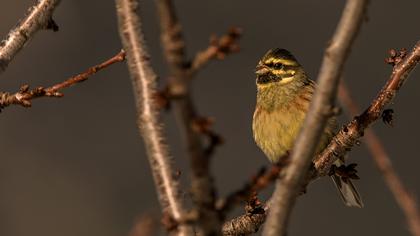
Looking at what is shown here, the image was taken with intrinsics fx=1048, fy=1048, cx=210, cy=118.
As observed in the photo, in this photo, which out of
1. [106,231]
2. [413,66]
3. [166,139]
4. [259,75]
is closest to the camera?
[166,139]

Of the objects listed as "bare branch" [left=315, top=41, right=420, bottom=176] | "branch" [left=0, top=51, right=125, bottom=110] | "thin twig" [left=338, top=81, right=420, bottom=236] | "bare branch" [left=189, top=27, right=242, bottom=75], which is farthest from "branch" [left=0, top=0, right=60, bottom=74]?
"bare branch" [left=189, top=27, right=242, bottom=75]

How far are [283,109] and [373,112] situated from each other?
2348 mm

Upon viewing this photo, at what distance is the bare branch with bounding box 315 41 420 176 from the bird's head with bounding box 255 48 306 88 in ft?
8.46

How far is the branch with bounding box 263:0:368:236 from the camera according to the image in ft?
7.51

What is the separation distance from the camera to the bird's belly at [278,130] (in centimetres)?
610

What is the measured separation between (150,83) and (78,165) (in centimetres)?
1950

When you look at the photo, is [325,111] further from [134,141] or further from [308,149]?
[134,141]

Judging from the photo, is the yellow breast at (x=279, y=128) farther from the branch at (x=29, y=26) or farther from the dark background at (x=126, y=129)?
the dark background at (x=126, y=129)

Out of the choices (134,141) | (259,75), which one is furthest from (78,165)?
(259,75)

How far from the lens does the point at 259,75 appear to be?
6785mm

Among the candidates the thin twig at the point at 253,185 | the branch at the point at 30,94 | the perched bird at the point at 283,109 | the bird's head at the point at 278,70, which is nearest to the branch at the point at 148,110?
the thin twig at the point at 253,185

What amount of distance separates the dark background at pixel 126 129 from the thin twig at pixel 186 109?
15725 millimetres

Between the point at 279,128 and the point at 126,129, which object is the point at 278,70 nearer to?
the point at 279,128

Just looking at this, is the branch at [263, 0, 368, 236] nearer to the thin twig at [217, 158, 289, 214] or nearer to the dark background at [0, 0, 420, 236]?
the thin twig at [217, 158, 289, 214]
